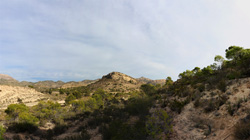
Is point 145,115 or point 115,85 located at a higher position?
point 115,85

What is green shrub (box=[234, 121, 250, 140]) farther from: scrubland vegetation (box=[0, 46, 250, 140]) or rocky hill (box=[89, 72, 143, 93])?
rocky hill (box=[89, 72, 143, 93])

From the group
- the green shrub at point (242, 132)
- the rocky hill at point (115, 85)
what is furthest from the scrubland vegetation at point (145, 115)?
the rocky hill at point (115, 85)

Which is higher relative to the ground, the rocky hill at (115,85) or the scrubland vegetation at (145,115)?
the rocky hill at (115,85)

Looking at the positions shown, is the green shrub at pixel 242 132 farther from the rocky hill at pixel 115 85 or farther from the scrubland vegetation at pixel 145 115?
the rocky hill at pixel 115 85

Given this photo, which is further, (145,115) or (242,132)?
(145,115)

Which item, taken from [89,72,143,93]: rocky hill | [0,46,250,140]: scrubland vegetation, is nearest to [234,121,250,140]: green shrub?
[0,46,250,140]: scrubland vegetation

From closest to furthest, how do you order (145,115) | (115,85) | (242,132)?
(242,132)
(145,115)
(115,85)

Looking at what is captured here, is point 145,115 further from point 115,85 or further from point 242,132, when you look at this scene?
point 115,85

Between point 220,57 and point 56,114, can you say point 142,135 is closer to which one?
point 56,114

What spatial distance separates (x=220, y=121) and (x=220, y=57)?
135ft

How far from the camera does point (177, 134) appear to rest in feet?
22.1

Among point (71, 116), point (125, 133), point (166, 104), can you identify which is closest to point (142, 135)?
point (125, 133)

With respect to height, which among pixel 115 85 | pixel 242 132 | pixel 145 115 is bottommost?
pixel 145 115

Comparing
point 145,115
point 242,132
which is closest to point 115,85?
point 145,115
